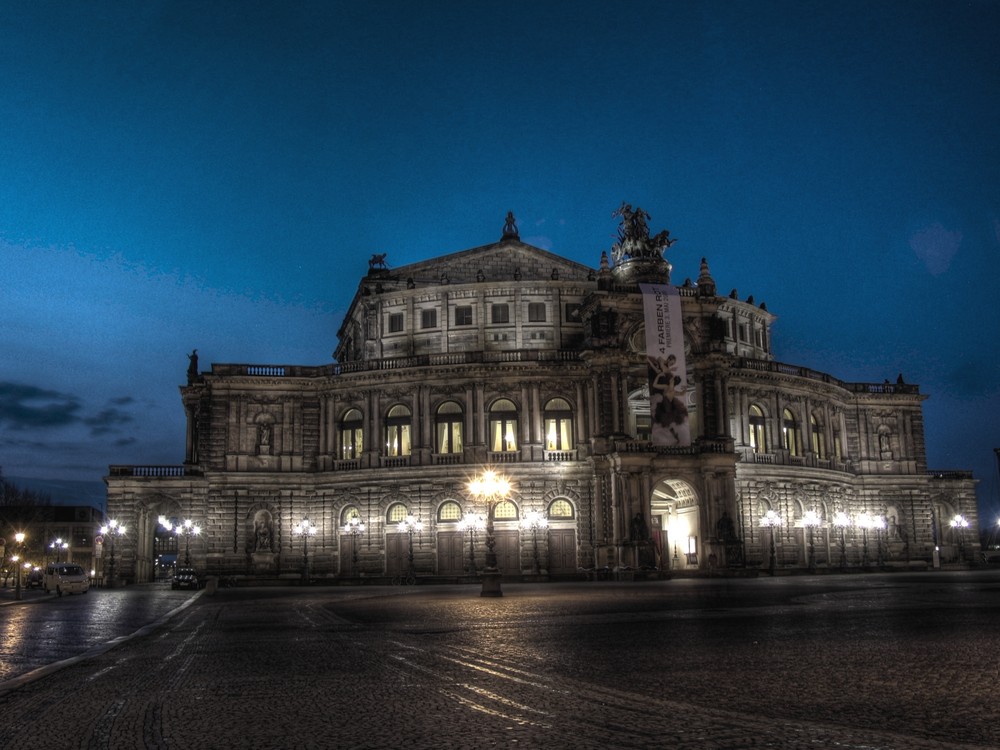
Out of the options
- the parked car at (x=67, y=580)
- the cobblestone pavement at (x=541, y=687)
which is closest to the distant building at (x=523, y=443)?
the parked car at (x=67, y=580)

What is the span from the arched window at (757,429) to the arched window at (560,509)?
13868 millimetres

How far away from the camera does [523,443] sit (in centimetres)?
6088

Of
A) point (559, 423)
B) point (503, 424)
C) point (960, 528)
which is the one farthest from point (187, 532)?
point (960, 528)

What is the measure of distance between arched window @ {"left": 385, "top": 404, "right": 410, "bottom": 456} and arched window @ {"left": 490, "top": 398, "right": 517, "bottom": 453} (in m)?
5.46

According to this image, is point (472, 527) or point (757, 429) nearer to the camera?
point (472, 527)

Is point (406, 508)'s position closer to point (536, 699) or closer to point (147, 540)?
point (147, 540)

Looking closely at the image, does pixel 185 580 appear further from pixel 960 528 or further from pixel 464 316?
pixel 960 528

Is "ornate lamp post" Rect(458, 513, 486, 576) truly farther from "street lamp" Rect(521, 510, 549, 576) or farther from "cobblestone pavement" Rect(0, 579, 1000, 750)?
"cobblestone pavement" Rect(0, 579, 1000, 750)

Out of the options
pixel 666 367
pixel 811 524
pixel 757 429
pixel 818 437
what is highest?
pixel 666 367

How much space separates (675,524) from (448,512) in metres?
15.0

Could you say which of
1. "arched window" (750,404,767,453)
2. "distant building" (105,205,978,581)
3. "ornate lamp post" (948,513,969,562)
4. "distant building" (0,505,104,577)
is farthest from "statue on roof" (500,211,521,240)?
"distant building" (0,505,104,577)

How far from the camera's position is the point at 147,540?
66.6 m

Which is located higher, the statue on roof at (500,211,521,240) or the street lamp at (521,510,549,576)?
the statue on roof at (500,211,521,240)

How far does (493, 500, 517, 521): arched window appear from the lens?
60656 mm
